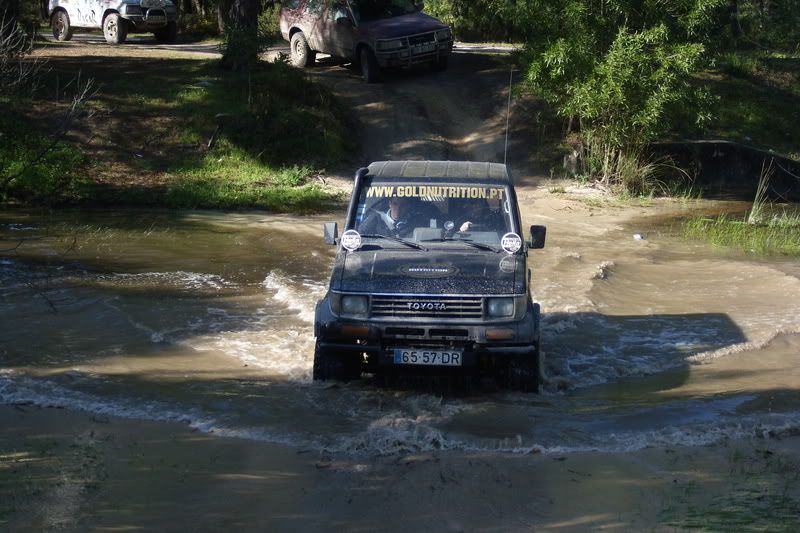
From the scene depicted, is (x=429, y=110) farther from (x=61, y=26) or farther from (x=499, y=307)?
(x=499, y=307)

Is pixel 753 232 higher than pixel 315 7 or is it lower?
lower

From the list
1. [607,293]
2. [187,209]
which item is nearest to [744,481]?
[607,293]

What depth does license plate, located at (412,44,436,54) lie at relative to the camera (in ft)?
75.5

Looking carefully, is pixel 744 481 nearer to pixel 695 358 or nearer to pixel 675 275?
pixel 695 358

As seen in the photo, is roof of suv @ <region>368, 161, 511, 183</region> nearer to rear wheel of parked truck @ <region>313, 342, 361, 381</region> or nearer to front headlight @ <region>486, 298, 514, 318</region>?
front headlight @ <region>486, 298, 514, 318</region>

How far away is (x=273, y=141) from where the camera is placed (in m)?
20.4

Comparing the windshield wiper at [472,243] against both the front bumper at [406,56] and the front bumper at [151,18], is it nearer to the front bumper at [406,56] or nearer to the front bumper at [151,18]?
the front bumper at [406,56]

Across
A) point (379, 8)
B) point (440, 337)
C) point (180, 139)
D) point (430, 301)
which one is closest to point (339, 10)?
point (379, 8)

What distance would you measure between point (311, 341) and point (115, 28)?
20.5 metres

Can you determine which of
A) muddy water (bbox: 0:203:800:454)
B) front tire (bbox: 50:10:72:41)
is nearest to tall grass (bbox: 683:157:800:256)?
muddy water (bbox: 0:203:800:454)

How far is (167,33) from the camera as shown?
29.6 m

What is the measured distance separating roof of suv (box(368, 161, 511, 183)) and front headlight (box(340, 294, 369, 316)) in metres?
1.43

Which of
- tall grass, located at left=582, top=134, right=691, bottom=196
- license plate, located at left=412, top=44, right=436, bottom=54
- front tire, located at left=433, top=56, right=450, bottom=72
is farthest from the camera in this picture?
front tire, located at left=433, top=56, right=450, bottom=72

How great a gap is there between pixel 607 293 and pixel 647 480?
6.44 m
